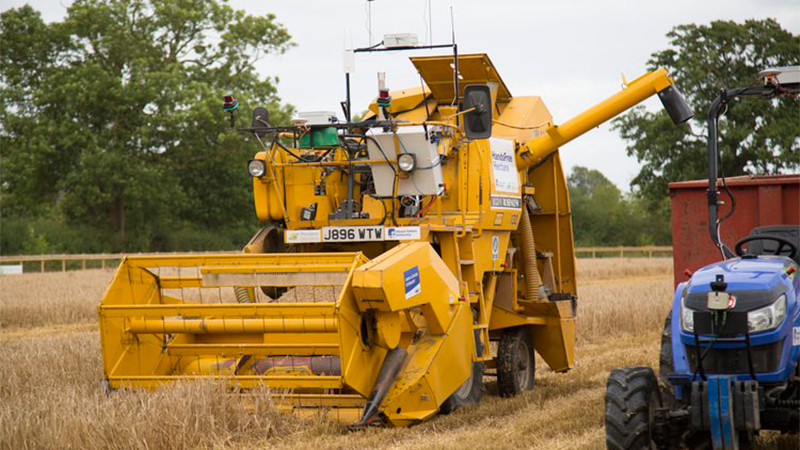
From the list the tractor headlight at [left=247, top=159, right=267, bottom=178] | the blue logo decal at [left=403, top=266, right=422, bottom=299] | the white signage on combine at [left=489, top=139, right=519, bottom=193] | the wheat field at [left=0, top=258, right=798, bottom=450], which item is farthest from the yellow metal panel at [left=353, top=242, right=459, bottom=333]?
the tractor headlight at [left=247, top=159, right=267, bottom=178]

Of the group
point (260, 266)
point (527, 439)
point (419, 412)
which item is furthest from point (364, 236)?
point (527, 439)

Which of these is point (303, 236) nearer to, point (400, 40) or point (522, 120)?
point (400, 40)

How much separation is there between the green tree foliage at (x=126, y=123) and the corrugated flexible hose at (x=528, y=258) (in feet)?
85.7

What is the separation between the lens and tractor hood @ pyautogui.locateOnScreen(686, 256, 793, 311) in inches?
250

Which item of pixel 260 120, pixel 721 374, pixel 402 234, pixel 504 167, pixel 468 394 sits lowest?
pixel 468 394

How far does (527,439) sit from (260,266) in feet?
8.77

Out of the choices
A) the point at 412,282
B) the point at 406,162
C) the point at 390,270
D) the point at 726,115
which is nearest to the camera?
the point at 390,270

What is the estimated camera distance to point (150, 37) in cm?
3872

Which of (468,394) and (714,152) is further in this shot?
(468,394)

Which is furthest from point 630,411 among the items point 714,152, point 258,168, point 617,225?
point 617,225

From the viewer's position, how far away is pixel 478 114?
9461 mm

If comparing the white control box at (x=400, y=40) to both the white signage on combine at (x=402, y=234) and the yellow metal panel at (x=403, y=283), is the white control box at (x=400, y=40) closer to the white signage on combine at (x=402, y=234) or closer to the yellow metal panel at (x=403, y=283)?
the white signage on combine at (x=402, y=234)

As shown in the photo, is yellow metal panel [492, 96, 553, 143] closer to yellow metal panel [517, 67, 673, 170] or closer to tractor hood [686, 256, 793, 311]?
yellow metal panel [517, 67, 673, 170]

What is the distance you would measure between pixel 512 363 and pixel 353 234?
212cm
